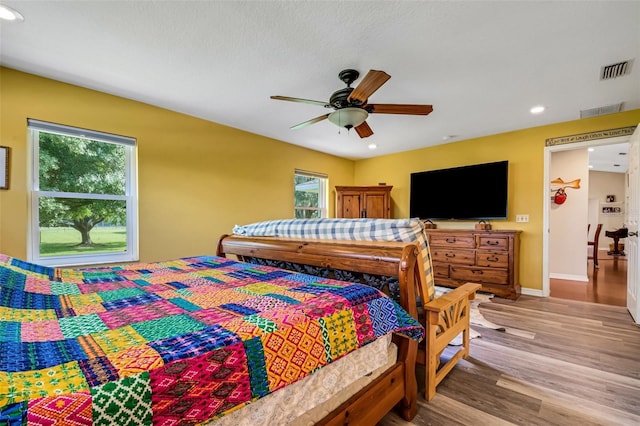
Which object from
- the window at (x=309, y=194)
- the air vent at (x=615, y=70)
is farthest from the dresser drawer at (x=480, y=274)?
the window at (x=309, y=194)

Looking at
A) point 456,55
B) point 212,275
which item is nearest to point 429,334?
point 212,275

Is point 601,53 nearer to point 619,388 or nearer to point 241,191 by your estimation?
point 619,388

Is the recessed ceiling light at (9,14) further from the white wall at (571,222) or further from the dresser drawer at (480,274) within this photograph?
the white wall at (571,222)

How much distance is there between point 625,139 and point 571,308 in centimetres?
216

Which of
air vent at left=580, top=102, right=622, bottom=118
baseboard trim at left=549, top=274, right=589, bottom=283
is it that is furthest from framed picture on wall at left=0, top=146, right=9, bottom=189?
baseboard trim at left=549, top=274, right=589, bottom=283

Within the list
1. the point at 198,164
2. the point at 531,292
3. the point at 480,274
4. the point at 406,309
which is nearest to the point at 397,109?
the point at 406,309

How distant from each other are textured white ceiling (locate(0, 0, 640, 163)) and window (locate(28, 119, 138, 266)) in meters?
0.58

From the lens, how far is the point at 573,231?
483cm

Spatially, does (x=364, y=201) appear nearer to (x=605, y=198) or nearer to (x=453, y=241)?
(x=453, y=241)

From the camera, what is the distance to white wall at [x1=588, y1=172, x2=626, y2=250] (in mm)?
8445

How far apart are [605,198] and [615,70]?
8.92m

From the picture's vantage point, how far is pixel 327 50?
2141mm

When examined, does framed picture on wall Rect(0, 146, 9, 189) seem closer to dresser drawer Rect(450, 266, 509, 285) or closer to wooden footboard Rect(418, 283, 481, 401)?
wooden footboard Rect(418, 283, 481, 401)

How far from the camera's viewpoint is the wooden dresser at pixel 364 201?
520cm
